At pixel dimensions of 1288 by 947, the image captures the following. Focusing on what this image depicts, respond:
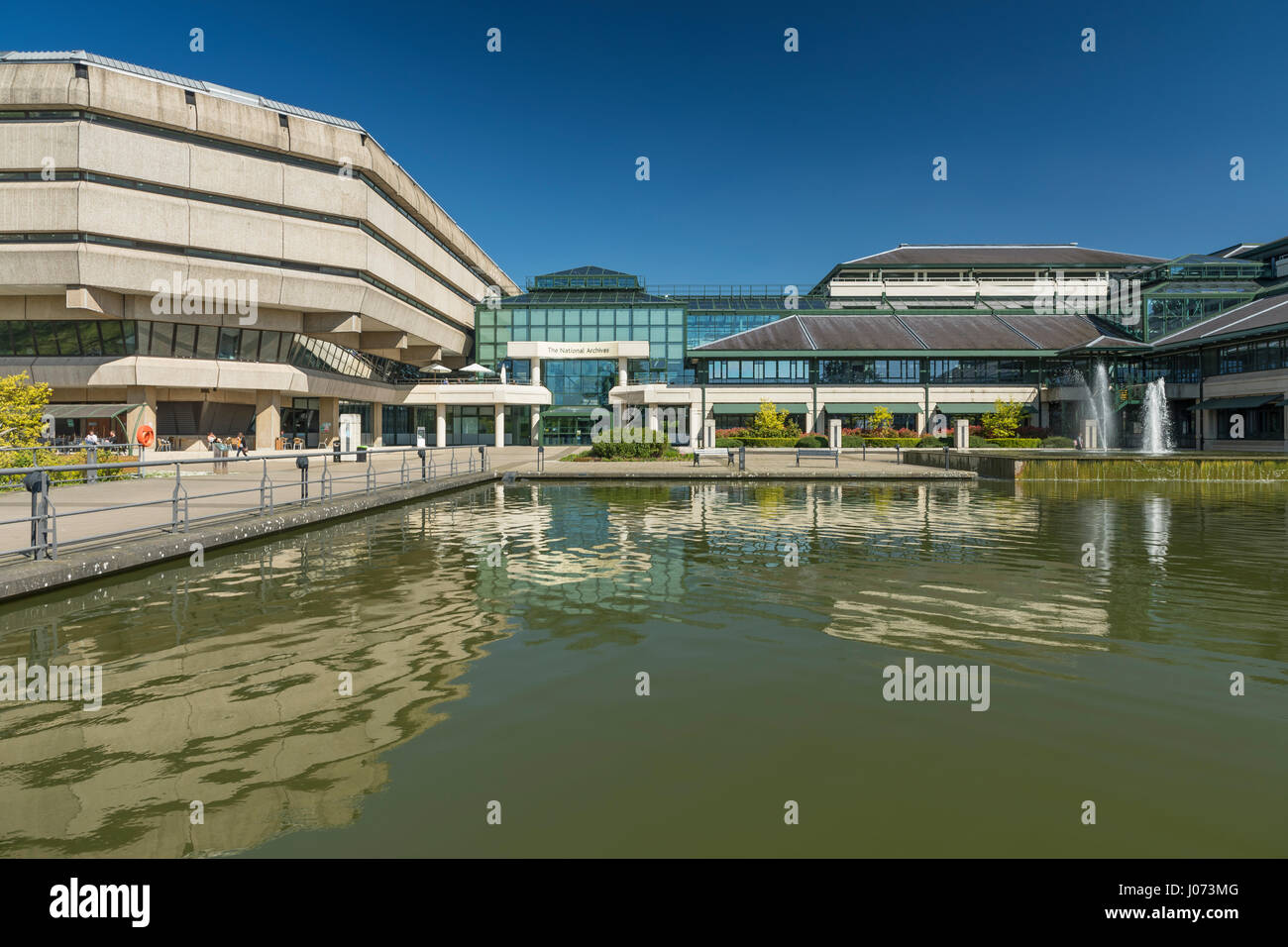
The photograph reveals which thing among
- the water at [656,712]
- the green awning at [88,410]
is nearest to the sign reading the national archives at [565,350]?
the green awning at [88,410]

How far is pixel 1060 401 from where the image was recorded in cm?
5966

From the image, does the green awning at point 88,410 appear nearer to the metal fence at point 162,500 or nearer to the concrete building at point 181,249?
the concrete building at point 181,249

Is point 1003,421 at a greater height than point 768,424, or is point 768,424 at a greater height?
point 1003,421

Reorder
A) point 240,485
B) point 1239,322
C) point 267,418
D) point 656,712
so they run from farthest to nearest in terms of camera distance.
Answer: point 267,418, point 1239,322, point 240,485, point 656,712

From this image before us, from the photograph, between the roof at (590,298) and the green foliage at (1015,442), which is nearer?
the green foliage at (1015,442)

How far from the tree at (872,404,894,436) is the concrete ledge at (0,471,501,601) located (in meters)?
44.8

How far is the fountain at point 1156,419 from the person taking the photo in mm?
53719

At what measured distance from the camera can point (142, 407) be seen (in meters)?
45.9

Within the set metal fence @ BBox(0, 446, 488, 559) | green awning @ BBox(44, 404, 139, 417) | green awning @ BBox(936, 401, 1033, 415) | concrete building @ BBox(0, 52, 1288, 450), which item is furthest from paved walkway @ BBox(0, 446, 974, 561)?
green awning @ BBox(936, 401, 1033, 415)

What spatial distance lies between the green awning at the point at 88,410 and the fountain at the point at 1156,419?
67512 mm

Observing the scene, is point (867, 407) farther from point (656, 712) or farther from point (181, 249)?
point (656, 712)

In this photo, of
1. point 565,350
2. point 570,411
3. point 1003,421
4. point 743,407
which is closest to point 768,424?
point 743,407

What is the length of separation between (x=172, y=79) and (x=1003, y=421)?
198 feet

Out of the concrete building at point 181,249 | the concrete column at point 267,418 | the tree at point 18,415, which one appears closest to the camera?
the tree at point 18,415
